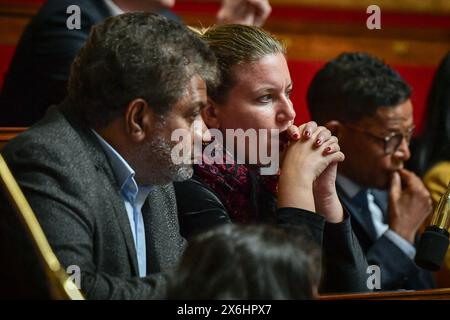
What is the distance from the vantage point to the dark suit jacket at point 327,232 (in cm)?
137

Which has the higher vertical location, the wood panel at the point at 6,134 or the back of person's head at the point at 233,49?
the back of person's head at the point at 233,49

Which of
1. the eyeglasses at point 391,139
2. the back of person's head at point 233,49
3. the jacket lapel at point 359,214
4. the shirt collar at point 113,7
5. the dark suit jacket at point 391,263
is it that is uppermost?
the shirt collar at point 113,7

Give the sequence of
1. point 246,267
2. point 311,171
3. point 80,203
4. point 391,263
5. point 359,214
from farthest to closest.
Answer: point 359,214, point 391,263, point 311,171, point 80,203, point 246,267

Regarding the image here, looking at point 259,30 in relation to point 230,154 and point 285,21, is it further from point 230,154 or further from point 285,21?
point 285,21

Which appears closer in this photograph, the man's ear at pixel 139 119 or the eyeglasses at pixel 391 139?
the man's ear at pixel 139 119

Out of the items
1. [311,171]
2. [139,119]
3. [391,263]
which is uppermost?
[139,119]

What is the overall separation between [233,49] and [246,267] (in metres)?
0.64

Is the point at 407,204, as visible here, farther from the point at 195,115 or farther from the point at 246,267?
the point at 246,267

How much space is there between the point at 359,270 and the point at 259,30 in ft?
1.27

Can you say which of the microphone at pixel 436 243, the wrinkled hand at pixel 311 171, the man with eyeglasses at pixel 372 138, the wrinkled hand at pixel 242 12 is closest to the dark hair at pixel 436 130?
the man with eyeglasses at pixel 372 138

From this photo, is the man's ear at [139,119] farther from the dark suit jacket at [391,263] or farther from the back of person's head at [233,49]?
the dark suit jacket at [391,263]

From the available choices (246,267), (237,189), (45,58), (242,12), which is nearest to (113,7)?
(45,58)

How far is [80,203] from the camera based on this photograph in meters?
1.11

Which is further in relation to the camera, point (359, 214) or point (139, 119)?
point (359, 214)
